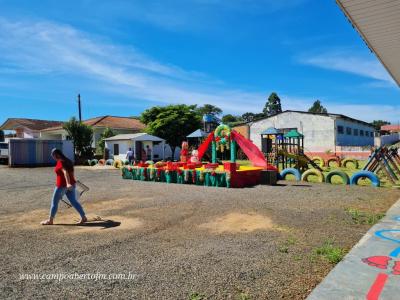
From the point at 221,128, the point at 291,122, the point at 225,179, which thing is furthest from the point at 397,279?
the point at 291,122

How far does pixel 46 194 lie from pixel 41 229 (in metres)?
5.79

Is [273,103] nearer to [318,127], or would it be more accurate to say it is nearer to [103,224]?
[318,127]

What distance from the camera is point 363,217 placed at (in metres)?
7.67

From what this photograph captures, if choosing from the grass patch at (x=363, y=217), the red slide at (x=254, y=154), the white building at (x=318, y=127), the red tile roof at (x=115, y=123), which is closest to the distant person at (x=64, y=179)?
the grass patch at (x=363, y=217)

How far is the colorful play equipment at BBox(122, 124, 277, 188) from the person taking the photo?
45.0 ft

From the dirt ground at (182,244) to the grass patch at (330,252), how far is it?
13cm

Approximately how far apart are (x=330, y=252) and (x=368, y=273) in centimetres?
91

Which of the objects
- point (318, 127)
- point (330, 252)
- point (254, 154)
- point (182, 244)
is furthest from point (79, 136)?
point (330, 252)

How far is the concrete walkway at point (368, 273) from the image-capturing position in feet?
12.1

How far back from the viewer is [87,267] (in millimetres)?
4707

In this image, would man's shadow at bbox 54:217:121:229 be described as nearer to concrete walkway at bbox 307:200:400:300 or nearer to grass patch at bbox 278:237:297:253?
grass patch at bbox 278:237:297:253

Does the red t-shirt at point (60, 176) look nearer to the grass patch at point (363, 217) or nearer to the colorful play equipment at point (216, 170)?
the grass patch at point (363, 217)

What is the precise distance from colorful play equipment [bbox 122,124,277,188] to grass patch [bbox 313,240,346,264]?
800cm

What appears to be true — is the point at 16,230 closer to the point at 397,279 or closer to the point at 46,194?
the point at 46,194
